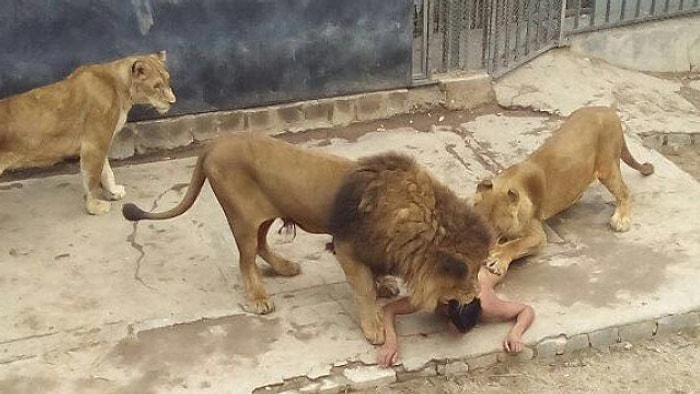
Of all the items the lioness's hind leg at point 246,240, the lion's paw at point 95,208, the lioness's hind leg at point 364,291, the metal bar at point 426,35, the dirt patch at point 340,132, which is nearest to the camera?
the lioness's hind leg at point 364,291

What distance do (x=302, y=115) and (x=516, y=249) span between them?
2583mm

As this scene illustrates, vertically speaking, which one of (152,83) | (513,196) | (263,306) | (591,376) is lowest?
(591,376)

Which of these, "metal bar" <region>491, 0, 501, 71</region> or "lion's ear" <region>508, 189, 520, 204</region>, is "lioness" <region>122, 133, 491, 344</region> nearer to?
"lion's ear" <region>508, 189, 520, 204</region>

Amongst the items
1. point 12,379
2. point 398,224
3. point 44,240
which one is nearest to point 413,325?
point 398,224

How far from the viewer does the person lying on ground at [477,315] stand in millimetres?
5012

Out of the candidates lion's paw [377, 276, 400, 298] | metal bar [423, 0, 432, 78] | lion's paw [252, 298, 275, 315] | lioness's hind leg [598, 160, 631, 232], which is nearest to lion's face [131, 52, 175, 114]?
lion's paw [252, 298, 275, 315]

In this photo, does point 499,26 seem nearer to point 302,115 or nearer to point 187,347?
point 302,115

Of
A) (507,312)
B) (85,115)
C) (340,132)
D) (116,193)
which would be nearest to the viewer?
(507,312)

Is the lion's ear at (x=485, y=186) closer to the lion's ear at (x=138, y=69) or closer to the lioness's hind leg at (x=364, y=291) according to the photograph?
the lioness's hind leg at (x=364, y=291)

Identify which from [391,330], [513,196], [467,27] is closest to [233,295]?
[391,330]

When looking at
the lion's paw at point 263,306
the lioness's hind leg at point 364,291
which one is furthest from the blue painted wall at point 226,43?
the lioness's hind leg at point 364,291

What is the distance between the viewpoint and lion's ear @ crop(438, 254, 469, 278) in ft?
15.3

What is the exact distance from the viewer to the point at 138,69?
6.61m

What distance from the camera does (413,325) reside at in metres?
5.27
